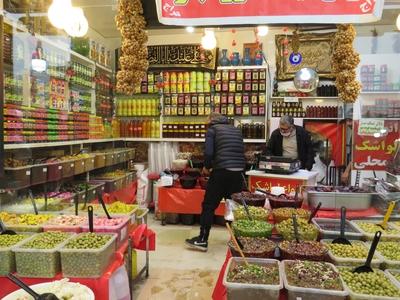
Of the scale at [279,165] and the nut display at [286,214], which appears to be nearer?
the nut display at [286,214]

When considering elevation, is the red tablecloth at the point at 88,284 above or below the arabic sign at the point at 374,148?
below

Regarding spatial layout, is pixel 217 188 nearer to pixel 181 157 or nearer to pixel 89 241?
pixel 181 157

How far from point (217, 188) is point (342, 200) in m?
2.17

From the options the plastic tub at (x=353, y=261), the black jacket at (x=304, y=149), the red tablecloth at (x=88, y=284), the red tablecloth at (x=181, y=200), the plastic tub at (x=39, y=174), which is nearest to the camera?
the plastic tub at (x=353, y=261)

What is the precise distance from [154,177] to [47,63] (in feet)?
10.1

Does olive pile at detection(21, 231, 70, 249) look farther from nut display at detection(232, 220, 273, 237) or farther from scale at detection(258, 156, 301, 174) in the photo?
scale at detection(258, 156, 301, 174)

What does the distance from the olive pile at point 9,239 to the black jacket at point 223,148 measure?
2810mm

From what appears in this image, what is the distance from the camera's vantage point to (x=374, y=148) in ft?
21.1

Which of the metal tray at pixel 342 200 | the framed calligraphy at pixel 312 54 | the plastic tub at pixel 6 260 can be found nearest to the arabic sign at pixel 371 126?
the framed calligraphy at pixel 312 54

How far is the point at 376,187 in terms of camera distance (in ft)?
11.0

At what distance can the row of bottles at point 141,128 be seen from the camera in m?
7.56

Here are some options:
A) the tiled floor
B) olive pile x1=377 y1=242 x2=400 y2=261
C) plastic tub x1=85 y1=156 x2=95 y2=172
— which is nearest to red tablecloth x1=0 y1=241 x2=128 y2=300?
the tiled floor

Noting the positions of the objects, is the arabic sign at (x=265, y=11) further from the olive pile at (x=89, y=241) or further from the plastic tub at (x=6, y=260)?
the plastic tub at (x=6, y=260)

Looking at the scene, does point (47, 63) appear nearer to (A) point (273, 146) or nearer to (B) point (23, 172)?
(B) point (23, 172)
